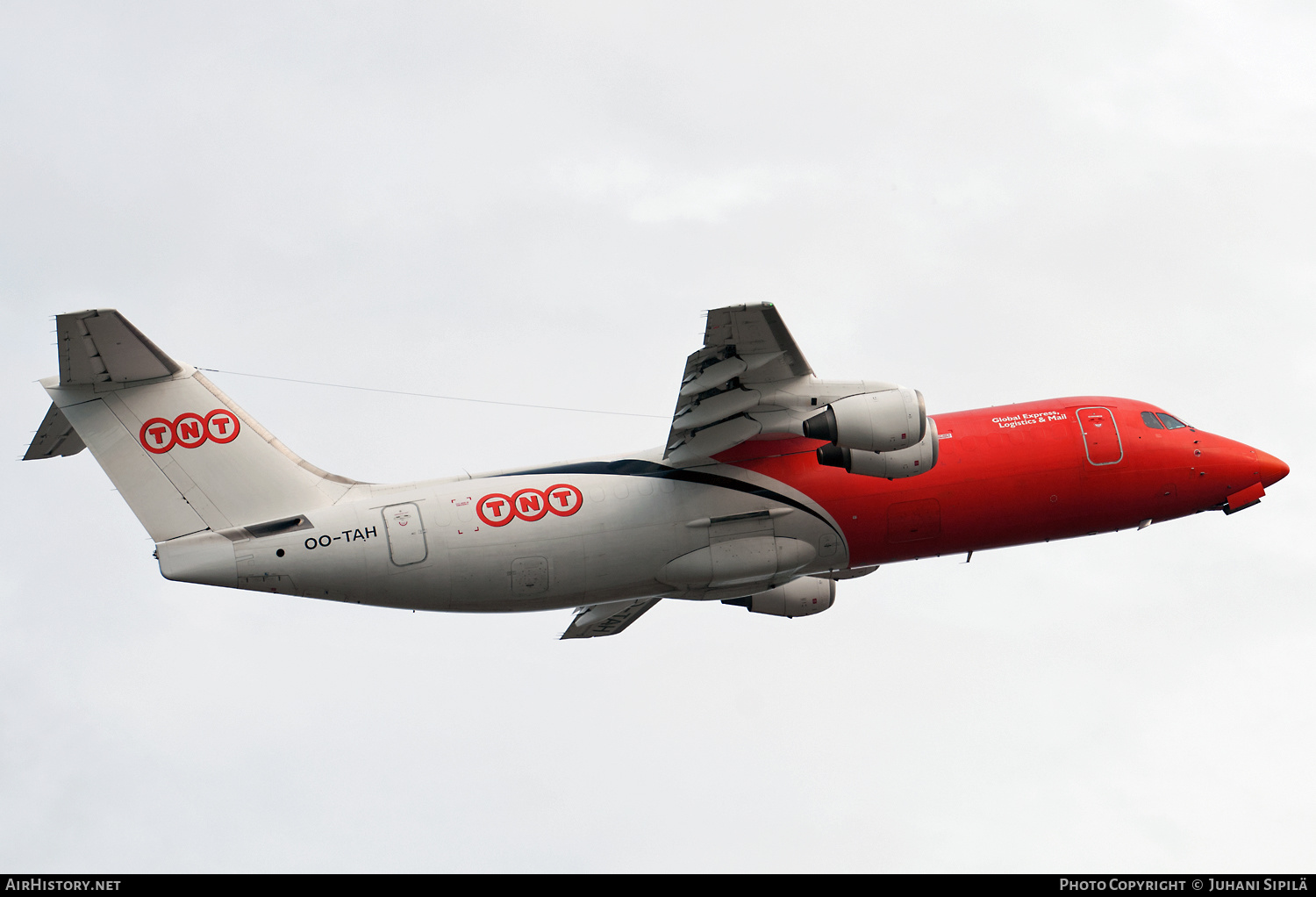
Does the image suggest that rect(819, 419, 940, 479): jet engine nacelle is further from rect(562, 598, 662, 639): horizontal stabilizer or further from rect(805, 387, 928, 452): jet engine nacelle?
rect(562, 598, 662, 639): horizontal stabilizer

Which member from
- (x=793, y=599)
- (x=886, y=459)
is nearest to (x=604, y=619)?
(x=793, y=599)

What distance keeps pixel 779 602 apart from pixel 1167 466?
782 cm

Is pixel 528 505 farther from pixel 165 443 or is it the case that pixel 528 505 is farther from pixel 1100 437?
pixel 1100 437

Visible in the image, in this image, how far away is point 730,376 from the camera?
804 inches

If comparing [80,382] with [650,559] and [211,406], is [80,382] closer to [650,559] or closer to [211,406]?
[211,406]

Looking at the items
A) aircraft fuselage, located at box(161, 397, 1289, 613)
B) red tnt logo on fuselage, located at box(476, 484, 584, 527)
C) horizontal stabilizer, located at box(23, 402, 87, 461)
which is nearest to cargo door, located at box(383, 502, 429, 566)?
aircraft fuselage, located at box(161, 397, 1289, 613)

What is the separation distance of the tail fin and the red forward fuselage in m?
7.38

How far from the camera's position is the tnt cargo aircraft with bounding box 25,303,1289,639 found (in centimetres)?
2116

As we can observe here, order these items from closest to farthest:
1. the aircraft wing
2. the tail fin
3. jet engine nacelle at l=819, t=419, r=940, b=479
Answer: the aircraft wing → the tail fin → jet engine nacelle at l=819, t=419, r=940, b=479

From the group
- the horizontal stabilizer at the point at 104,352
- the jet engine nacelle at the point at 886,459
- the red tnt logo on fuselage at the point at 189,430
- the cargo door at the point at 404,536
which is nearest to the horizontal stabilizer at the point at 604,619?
the cargo door at the point at 404,536

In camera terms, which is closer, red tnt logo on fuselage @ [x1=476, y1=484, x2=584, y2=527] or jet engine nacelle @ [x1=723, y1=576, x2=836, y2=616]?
red tnt logo on fuselage @ [x1=476, y1=484, x2=584, y2=527]

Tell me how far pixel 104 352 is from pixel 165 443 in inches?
66.4

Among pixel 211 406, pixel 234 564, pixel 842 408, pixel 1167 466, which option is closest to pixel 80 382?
pixel 211 406
